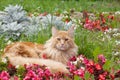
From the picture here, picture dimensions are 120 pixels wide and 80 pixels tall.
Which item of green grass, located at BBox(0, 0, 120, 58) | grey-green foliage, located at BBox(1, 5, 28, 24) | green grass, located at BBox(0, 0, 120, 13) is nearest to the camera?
green grass, located at BBox(0, 0, 120, 58)

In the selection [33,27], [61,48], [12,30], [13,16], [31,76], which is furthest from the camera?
[13,16]

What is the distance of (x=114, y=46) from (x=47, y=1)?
31.8ft

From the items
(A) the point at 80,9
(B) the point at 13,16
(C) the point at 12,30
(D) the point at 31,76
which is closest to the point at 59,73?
(D) the point at 31,76

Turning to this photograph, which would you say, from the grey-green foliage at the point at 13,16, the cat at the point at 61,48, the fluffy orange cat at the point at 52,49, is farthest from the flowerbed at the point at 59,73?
the grey-green foliage at the point at 13,16

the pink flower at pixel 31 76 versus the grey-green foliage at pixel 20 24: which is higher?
the grey-green foliage at pixel 20 24

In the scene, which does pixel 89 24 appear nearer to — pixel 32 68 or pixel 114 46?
pixel 114 46

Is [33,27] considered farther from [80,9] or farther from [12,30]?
[80,9]

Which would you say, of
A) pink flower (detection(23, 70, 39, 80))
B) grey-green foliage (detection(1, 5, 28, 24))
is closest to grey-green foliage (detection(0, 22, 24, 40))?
grey-green foliage (detection(1, 5, 28, 24))

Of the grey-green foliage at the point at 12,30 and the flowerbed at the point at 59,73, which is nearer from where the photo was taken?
the flowerbed at the point at 59,73

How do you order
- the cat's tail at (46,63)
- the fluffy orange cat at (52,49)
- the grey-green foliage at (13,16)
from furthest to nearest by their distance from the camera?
the grey-green foliage at (13,16) < the fluffy orange cat at (52,49) < the cat's tail at (46,63)

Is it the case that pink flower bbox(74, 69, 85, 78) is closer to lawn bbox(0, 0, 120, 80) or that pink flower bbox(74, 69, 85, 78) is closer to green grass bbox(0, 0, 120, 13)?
lawn bbox(0, 0, 120, 80)

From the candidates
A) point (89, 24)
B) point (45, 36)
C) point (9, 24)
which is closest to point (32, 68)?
point (45, 36)

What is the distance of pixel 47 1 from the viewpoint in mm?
19594

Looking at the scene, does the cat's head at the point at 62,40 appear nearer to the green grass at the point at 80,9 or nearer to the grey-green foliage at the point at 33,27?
the green grass at the point at 80,9
